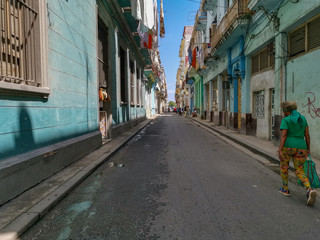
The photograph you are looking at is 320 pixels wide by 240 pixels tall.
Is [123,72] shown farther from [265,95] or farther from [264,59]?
[265,95]

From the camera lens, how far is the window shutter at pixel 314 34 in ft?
20.9

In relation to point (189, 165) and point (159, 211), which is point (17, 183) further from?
point (189, 165)

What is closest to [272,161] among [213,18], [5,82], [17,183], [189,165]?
[189,165]

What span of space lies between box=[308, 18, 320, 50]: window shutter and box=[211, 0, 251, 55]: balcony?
407 cm

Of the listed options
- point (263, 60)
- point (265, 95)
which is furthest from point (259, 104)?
point (263, 60)

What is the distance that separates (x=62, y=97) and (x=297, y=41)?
7.46 metres

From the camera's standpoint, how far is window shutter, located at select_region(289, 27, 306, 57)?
705cm

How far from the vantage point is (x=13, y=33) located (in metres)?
4.02

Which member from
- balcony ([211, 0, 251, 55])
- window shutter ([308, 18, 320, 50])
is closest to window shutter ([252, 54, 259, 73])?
balcony ([211, 0, 251, 55])

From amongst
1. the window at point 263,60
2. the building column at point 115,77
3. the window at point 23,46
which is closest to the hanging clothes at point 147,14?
the building column at point 115,77

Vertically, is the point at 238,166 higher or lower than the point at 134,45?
lower

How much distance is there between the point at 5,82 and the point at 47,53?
1590 mm

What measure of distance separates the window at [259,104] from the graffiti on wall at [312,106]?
3.90 metres

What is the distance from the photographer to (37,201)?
3.49 metres
